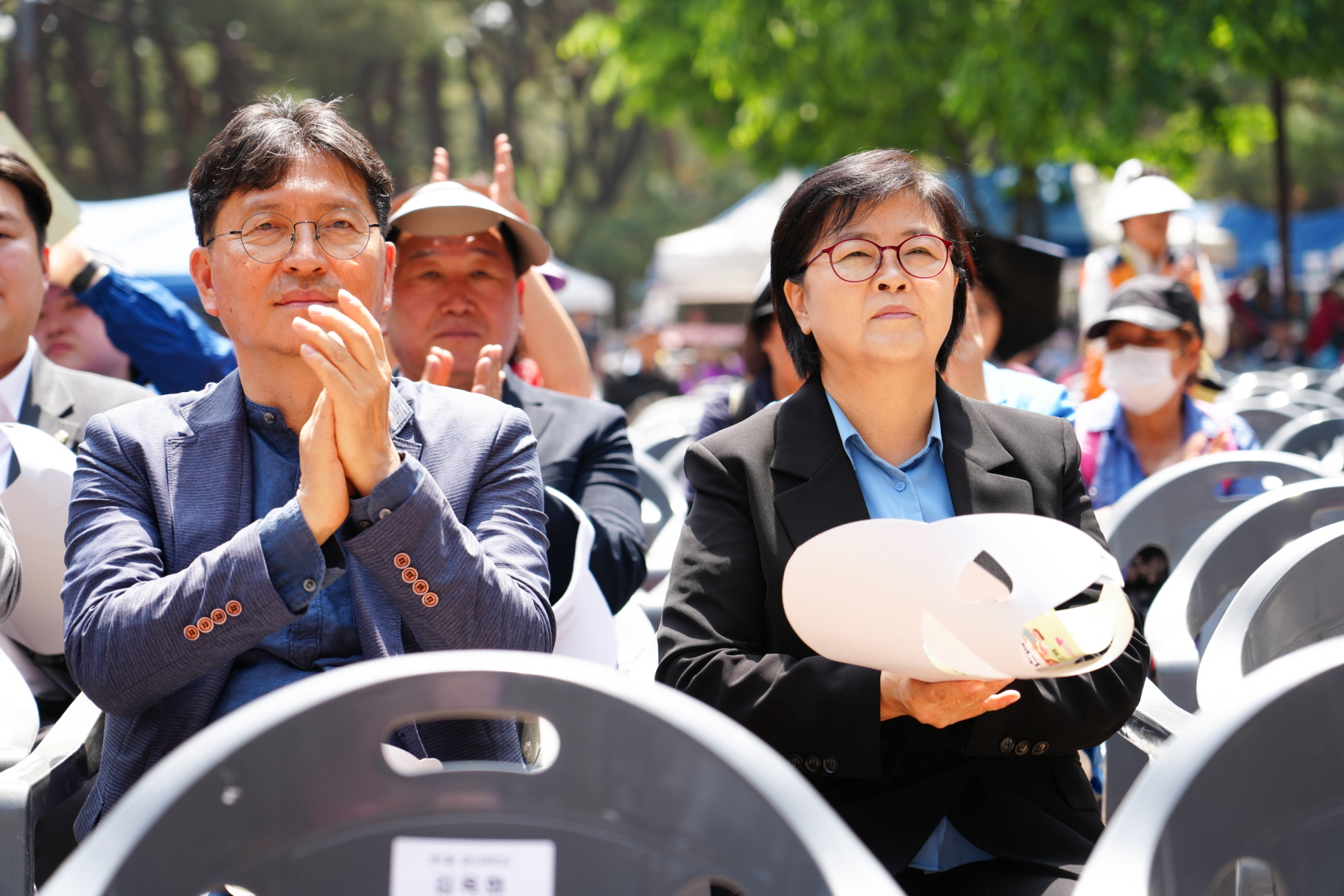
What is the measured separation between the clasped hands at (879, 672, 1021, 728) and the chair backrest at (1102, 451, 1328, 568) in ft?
5.03

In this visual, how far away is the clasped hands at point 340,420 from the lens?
5.22ft

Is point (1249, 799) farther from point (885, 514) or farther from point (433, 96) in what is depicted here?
point (433, 96)

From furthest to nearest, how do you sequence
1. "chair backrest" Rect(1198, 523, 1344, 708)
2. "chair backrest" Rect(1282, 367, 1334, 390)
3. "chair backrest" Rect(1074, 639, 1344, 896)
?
1. "chair backrest" Rect(1282, 367, 1334, 390)
2. "chair backrest" Rect(1198, 523, 1344, 708)
3. "chair backrest" Rect(1074, 639, 1344, 896)

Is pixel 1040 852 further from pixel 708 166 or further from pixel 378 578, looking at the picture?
pixel 708 166

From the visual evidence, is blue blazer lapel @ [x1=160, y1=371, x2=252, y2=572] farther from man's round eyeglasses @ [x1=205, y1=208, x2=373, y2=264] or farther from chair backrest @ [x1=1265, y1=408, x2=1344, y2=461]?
chair backrest @ [x1=1265, y1=408, x2=1344, y2=461]

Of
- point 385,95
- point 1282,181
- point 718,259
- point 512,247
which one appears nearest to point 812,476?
point 512,247

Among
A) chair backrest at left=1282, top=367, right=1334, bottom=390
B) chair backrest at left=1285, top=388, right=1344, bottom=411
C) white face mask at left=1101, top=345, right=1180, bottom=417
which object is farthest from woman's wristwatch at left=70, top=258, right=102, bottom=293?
chair backrest at left=1282, top=367, right=1334, bottom=390

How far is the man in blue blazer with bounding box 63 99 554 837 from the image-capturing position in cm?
160

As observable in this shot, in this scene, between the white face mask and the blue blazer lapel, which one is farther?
the white face mask

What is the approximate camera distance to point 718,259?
49.8 ft

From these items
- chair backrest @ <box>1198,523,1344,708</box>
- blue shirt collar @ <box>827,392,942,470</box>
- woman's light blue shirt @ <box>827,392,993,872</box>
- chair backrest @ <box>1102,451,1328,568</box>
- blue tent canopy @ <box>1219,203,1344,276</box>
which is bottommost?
blue tent canopy @ <box>1219,203,1344,276</box>

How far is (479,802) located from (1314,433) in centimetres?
416

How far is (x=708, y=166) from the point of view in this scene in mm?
34844

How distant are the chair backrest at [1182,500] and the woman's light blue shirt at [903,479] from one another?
1177mm
